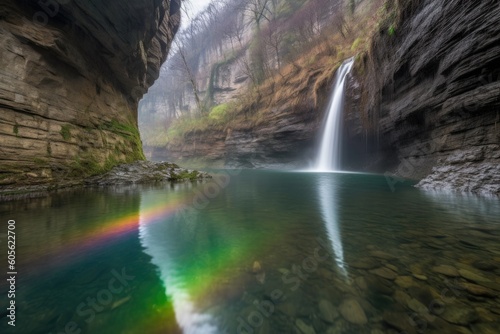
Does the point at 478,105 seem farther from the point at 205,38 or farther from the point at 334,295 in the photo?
the point at 205,38

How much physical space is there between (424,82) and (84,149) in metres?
14.3

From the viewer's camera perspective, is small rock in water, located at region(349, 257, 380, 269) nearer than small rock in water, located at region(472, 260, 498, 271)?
No

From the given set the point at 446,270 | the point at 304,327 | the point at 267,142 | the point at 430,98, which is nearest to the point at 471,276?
the point at 446,270

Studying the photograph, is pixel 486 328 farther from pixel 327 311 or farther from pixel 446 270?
pixel 327 311

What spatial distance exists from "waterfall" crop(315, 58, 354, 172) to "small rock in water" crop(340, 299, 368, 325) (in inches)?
649

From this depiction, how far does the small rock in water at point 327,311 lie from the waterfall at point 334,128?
16544 mm

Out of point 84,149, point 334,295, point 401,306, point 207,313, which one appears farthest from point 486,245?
point 84,149

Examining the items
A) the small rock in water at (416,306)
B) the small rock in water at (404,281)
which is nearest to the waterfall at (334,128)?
the small rock in water at (404,281)

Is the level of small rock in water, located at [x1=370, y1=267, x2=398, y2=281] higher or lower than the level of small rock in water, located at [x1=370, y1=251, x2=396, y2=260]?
lower

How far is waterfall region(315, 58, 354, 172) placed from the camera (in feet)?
53.2

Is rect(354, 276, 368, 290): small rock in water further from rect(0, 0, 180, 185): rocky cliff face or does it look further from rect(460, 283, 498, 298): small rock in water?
rect(0, 0, 180, 185): rocky cliff face

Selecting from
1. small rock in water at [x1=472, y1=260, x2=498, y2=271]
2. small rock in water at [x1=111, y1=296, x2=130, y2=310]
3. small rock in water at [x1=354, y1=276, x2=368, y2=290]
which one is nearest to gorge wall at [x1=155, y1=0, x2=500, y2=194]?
small rock in water at [x1=472, y1=260, x2=498, y2=271]

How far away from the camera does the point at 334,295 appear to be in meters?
1.83

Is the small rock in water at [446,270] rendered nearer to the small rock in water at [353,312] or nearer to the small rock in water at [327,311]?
the small rock in water at [353,312]
